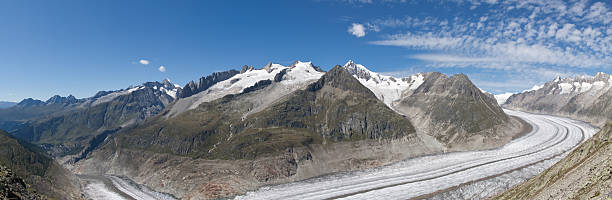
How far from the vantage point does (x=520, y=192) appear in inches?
2557

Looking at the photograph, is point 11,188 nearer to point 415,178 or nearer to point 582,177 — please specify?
point 582,177

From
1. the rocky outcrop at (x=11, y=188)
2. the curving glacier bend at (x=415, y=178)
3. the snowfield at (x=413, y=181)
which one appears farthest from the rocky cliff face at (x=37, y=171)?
the curving glacier bend at (x=415, y=178)

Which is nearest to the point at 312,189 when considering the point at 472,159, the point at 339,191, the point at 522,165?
the point at 339,191

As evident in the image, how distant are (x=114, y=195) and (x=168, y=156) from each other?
4196 cm

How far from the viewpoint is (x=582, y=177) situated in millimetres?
48094

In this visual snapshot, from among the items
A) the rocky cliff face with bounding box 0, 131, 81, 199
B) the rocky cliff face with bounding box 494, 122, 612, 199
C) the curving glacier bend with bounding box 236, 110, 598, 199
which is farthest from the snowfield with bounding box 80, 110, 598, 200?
the rocky cliff face with bounding box 494, 122, 612, 199

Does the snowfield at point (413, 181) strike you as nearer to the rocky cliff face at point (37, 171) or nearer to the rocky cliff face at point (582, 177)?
the rocky cliff face at point (37, 171)

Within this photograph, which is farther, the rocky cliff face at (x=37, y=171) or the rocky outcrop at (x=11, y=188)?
the rocky cliff face at (x=37, y=171)

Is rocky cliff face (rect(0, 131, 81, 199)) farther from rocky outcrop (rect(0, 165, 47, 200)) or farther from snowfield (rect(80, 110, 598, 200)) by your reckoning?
rocky outcrop (rect(0, 165, 47, 200))

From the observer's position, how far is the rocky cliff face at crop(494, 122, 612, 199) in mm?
41406

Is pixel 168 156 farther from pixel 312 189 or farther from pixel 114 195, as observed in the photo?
pixel 312 189

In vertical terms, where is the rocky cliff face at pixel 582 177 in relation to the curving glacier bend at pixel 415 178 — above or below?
above

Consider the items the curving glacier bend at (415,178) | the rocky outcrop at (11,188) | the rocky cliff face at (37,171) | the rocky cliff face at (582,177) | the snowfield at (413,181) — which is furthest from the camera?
the curving glacier bend at (415,178)

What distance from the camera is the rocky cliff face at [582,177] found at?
1630 inches
